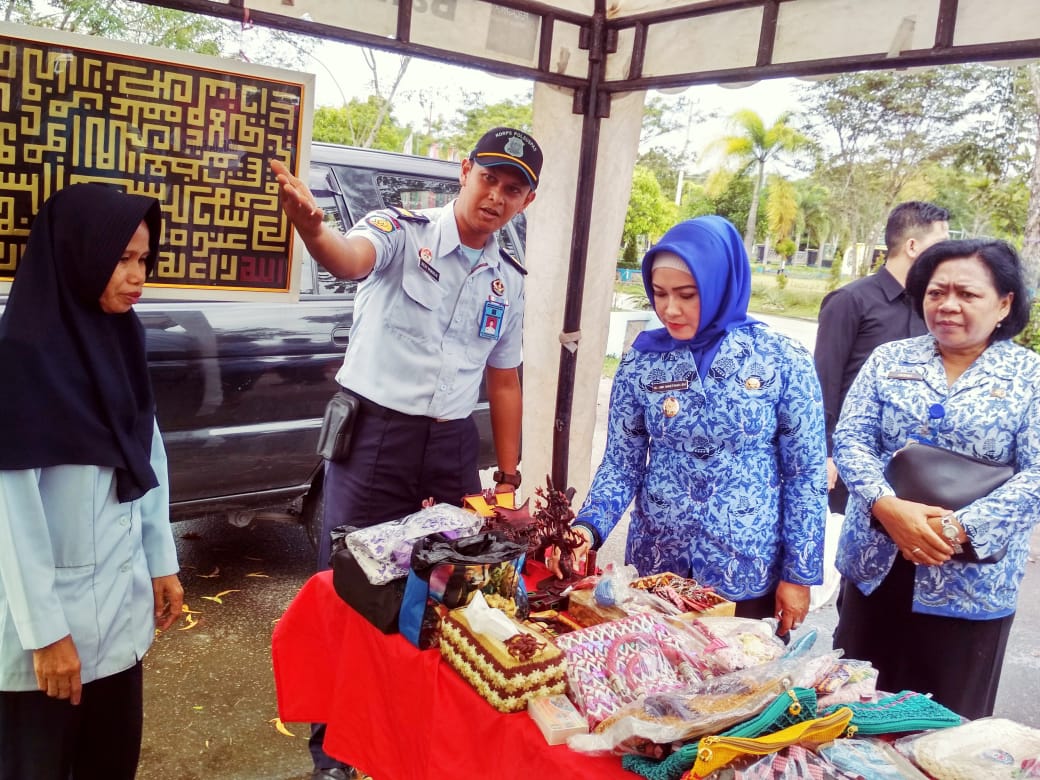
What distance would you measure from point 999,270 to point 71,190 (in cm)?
238

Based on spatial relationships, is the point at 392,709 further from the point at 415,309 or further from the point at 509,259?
the point at 509,259

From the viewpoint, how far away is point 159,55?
215cm

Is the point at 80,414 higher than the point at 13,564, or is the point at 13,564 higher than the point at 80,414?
the point at 80,414

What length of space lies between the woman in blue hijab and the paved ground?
64.3 inches

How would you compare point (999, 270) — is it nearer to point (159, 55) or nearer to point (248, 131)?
point (248, 131)

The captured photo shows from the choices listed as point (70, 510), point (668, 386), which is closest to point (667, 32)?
point (668, 386)

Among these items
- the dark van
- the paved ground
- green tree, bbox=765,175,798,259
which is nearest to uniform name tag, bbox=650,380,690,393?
the paved ground

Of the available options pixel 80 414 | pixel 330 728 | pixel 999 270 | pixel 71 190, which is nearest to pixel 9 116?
pixel 71 190

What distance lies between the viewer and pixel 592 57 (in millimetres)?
3049

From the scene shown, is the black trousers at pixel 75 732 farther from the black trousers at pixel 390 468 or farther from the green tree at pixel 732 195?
the green tree at pixel 732 195

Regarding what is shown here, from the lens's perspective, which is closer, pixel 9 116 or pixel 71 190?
pixel 71 190

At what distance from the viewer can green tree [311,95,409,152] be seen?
56.5 feet

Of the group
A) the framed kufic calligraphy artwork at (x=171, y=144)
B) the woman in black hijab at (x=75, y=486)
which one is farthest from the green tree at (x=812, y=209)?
the woman in black hijab at (x=75, y=486)

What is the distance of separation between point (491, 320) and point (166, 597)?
1.36 metres
